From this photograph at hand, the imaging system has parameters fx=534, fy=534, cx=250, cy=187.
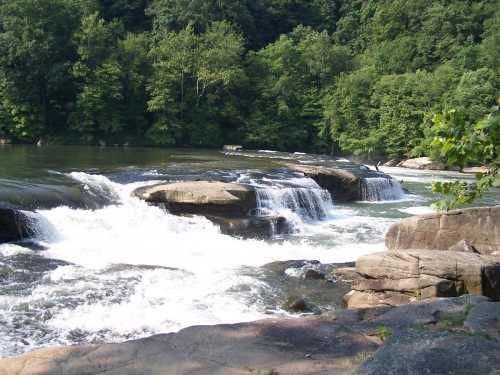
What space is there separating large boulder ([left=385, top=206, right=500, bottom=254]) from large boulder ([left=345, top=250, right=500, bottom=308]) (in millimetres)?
2173

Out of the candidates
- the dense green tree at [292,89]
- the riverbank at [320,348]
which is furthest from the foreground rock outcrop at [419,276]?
the dense green tree at [292,89]

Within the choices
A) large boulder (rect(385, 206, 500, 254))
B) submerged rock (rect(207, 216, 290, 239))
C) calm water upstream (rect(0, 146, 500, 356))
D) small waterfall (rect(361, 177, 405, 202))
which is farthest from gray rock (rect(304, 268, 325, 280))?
small waterfall (rect(361, 177, 405, 202))

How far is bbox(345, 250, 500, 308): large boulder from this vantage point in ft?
28.9

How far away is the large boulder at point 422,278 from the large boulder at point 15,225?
8023 mm

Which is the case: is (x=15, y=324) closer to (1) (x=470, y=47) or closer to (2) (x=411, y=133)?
(2) (x=411, y=133)

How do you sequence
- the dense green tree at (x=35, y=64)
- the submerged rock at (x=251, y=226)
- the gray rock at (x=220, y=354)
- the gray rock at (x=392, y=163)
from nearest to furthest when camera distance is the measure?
the gray rock at (x=220, y=354) → the submerged rock at (x=251, y=226) → the gray rock at (x=392, y=163) → the dense green tree at (x=35, y=64)

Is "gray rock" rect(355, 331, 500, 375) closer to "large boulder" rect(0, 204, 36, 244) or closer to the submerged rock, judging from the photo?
the submerged rock

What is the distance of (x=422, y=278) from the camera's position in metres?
8.98

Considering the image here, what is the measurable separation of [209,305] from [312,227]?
7771 millimetres

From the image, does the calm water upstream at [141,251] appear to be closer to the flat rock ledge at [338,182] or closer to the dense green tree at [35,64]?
the flat rock ledge at [338,182]

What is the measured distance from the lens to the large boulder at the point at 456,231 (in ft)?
37.9

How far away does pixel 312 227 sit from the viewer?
1627 centimetres

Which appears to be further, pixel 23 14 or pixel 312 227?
pixel 23 14

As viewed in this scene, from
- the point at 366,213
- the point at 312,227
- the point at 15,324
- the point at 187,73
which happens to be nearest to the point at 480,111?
the point at 366,213
